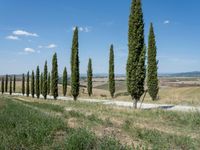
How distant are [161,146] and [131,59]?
18.9 m

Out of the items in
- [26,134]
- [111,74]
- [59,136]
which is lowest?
[59,136]

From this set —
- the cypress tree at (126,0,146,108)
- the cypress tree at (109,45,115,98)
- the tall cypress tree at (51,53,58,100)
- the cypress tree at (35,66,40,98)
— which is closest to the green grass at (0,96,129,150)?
the cypress tree at (126,0,146,108)

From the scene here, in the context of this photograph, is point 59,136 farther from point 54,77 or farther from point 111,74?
point 111,74

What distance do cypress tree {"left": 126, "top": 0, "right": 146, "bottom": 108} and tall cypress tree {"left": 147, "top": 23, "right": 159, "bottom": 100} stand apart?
56.3 feet

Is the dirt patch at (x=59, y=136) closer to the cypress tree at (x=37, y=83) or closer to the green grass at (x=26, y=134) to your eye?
the green grass at (x=26, y=134)

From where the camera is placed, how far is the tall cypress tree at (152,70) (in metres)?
45.0

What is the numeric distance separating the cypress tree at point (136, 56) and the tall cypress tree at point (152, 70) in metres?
17.2

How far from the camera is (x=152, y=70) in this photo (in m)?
45.5

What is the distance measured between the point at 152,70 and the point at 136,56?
711 inches

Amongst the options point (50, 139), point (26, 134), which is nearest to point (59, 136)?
point (50, 139)

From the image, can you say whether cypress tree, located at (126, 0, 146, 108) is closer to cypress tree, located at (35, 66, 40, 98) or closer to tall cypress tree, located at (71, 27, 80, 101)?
tall cypress tree, located at (71, 27, 80, 101)

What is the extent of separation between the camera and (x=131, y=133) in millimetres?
11602

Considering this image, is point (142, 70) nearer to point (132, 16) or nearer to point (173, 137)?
point (132, 16)

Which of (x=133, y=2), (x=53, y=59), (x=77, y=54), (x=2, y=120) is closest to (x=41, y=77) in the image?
(x=53, y=59)
